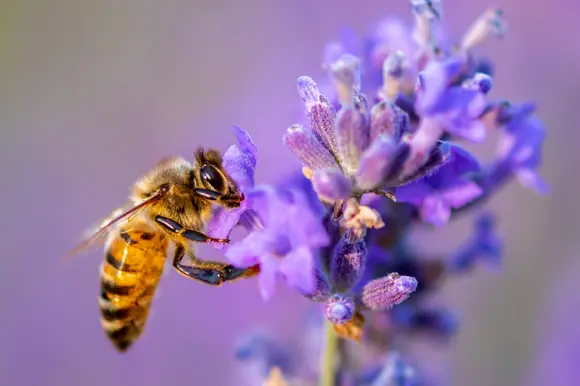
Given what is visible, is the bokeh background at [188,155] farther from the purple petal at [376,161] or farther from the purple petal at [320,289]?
the purple petal at [376,161]

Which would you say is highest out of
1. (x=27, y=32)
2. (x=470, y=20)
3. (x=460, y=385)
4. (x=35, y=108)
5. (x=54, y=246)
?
(x=27, y=32)

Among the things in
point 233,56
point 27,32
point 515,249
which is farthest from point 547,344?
point 27,32

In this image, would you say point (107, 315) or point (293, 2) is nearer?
point (107, 315)

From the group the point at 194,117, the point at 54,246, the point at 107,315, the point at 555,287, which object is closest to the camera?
the point at 107,315

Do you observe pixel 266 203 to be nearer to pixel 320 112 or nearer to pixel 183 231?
pixel 320 112

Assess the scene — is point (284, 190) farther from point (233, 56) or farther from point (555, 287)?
point (233, 56)

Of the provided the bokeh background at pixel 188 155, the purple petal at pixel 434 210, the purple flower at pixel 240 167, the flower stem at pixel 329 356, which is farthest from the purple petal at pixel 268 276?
the bokeh background at pixel 188 155

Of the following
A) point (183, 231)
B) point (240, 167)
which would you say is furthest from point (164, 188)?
point (240, 167)
